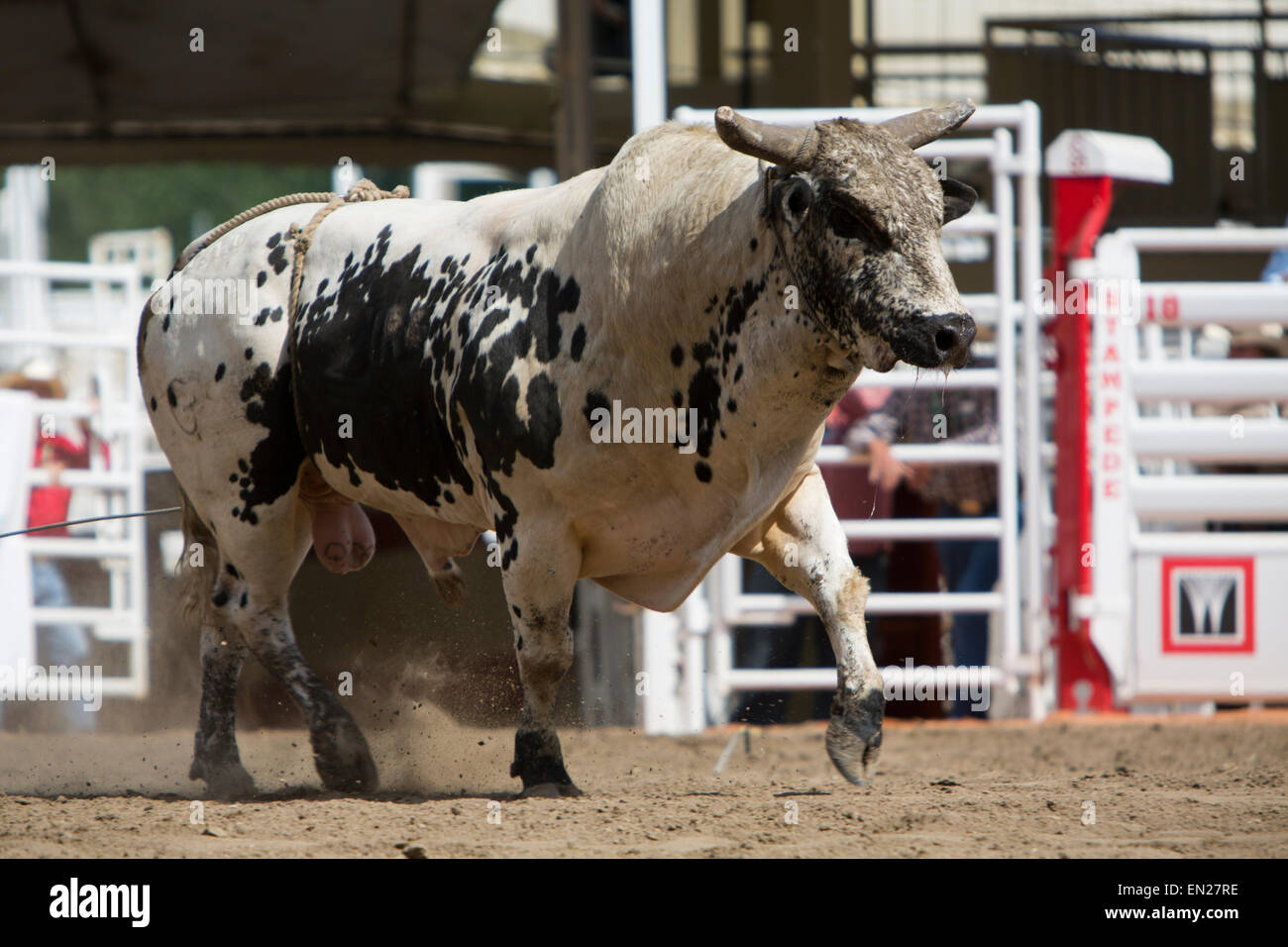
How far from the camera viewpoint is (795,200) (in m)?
3.74

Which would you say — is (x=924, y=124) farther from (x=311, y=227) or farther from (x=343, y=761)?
(x=343, y=761)

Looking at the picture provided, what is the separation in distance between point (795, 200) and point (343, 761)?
2.15 m

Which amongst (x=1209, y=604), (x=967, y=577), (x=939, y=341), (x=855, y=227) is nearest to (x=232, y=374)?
(x=855, y=227)

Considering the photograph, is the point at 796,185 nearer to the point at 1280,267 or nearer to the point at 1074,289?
the point at 1074,289

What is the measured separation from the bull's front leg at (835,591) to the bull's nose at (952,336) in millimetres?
896

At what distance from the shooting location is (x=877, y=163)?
3.70 metres

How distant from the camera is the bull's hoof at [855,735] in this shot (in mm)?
3969

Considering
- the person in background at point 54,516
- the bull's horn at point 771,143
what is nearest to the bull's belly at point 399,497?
the bull's horn at point 771,143

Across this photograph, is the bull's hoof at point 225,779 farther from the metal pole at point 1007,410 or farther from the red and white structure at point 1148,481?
the red and white structure at point 1148,481

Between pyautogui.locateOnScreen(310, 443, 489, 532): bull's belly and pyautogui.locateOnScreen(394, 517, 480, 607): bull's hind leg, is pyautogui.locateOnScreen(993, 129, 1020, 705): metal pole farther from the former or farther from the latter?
pyautogui.locateOnScreen(310, 443, 489, 532): bull's belly

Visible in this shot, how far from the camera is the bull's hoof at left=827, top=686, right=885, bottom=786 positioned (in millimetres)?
3969

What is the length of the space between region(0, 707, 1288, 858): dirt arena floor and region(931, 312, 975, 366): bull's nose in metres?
1.05

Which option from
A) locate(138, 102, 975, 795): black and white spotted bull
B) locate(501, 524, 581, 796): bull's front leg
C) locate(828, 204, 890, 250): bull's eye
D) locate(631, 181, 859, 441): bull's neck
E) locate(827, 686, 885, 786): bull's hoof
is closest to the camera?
locate(828, 204, 890, 250): bull's eye

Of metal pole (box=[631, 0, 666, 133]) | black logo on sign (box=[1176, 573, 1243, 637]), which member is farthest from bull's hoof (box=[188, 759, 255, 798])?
black logo on sign (box=[1176, 573, 1243, 637])
